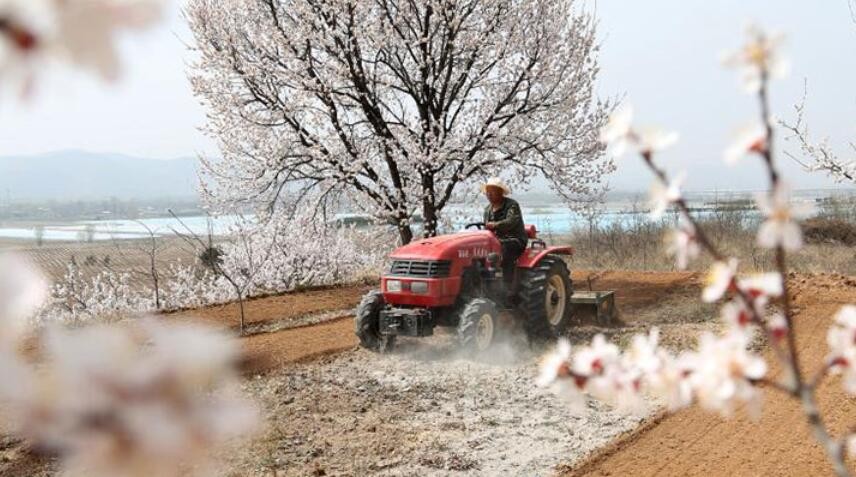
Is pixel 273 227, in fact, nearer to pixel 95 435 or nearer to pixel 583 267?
pixel 583 267

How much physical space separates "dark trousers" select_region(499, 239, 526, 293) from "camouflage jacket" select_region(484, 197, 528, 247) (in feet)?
0.19

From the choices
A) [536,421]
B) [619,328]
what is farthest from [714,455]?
[619,328]

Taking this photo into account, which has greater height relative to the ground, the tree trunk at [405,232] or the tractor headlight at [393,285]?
the tree trunk at [405,232]

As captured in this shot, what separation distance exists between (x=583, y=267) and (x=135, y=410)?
14923 mm

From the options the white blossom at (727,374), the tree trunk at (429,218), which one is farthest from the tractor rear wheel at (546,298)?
the white blossom at (727,374)

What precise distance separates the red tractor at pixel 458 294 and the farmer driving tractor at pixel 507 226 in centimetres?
7

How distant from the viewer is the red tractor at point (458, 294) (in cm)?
664

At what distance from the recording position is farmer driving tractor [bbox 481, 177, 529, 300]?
7.12 meters

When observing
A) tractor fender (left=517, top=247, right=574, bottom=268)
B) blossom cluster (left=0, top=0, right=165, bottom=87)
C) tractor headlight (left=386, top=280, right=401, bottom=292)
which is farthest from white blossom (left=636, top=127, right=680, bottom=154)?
tractor fender (left=517, top=247, right=574, bottom=268)

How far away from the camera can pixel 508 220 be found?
23.4 ft

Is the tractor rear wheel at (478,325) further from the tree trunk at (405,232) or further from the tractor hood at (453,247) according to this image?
the tree trunk at (405,232)

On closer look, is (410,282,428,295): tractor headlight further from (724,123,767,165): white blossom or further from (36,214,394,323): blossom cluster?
(724,123,767,165): white blossom

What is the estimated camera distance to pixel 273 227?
13188mm

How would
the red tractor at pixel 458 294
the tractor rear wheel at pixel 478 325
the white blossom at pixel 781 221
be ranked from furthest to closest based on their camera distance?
the red tractor at pixel 458 294 → the tractor rear wheel at pixel 478 325 → the white blossom at pixel 781 221
